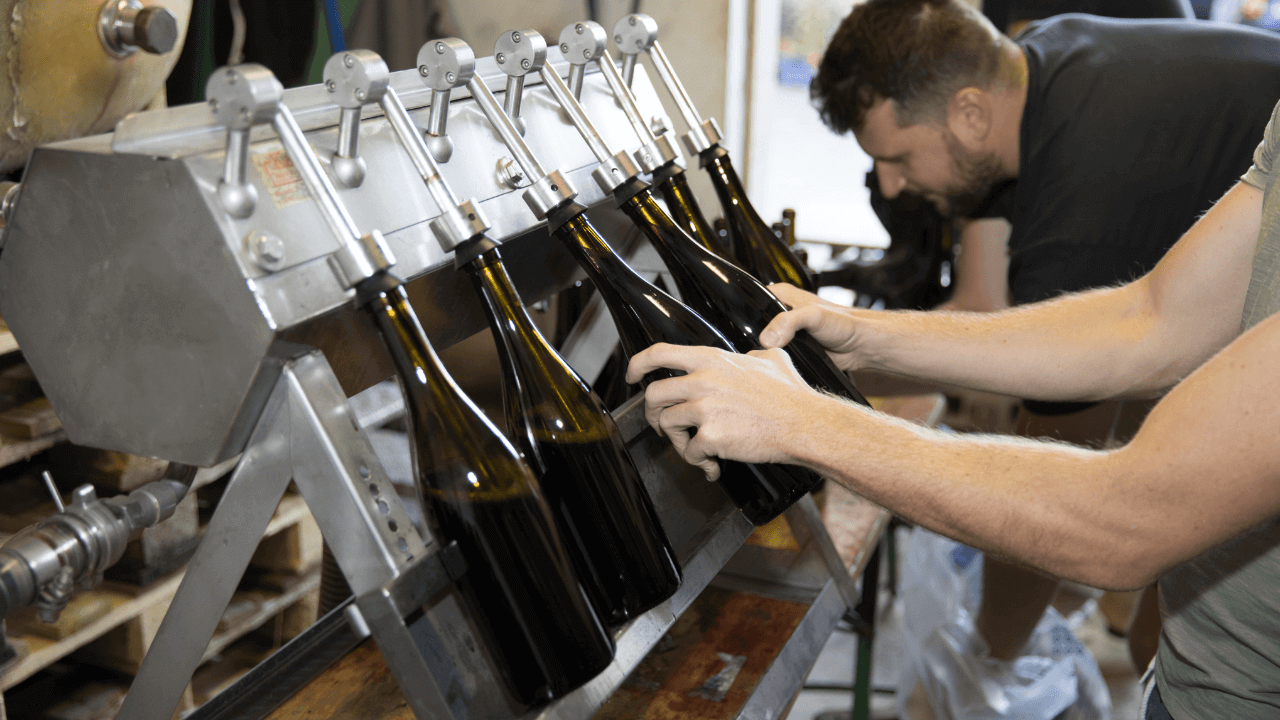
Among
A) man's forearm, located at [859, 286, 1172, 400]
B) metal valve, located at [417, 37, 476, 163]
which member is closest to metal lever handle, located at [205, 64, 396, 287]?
metal valve, located at [417, 37, 476, 163]

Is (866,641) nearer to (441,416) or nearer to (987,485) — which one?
(987,485)

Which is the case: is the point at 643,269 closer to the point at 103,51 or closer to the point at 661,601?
the point at 661,601

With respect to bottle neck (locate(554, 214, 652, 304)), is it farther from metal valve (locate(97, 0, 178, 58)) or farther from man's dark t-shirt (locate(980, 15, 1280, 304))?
man's dark t-shirt (locate(980, 15, 1280, 304))

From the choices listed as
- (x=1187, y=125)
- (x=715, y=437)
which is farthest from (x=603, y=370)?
(x=1187, y=125)

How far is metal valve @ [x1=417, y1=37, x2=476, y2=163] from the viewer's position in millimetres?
627

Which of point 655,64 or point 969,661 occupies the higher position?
point 655,64


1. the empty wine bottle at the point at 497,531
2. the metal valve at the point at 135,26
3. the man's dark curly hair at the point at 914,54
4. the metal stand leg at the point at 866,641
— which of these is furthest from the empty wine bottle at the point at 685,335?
the man's dark curly hair at the point at 914,54

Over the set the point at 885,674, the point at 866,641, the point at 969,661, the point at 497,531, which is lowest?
the point at 885,674

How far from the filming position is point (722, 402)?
681 mm

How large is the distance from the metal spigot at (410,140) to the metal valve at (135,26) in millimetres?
389

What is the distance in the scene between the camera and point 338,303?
0.56 m

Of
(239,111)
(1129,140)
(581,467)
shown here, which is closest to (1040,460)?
(581,467)

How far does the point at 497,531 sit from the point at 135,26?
640mm

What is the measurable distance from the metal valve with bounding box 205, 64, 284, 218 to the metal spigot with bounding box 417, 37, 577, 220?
151mm
